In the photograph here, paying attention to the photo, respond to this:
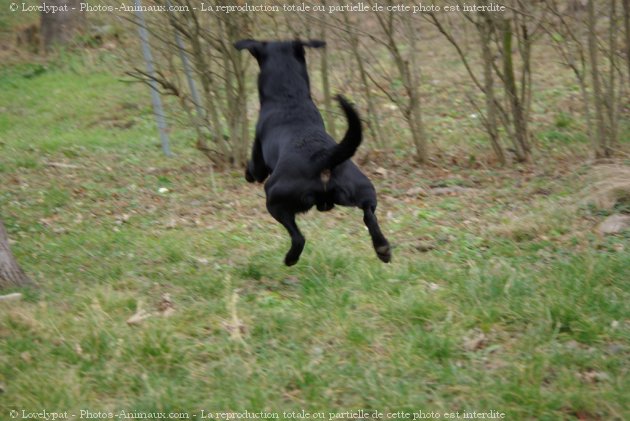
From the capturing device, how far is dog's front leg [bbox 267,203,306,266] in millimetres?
4801

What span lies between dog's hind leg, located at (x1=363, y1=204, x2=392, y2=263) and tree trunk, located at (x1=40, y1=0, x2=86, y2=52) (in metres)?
13.3

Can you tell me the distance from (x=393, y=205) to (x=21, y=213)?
3609 millimetres

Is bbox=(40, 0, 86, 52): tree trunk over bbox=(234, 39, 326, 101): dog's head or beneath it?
over

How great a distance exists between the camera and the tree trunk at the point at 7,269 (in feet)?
15.9

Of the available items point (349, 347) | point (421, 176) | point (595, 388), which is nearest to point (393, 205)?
point (421, 176)

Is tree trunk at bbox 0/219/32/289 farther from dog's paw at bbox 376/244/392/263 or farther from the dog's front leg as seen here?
dog's paw at bbox 376/244/392/263

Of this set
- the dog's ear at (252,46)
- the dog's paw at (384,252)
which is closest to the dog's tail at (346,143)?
the dog's paw at (384,252)

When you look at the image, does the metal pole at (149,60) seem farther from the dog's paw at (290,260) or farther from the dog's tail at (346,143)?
the dog's tail at (346,143)

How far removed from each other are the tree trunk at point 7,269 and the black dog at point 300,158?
1.73m

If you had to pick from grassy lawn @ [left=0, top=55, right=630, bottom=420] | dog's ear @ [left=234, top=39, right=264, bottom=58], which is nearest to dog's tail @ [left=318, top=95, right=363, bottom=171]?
grassy lawn @ [left=0, top=55, right=630, bottom=420]

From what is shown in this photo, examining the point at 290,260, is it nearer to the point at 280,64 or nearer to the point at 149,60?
the point at 280,64

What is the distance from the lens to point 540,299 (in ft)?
14.3

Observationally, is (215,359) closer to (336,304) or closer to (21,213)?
(336,304)

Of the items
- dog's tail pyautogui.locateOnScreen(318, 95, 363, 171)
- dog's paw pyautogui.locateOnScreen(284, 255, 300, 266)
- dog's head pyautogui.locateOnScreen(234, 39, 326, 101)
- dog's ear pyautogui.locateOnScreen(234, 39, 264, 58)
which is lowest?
dog's paw pyautogui.locateOnScreen(284, 255, 300, 266)
